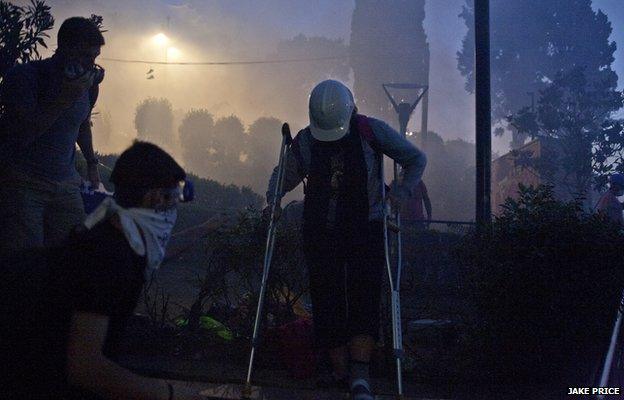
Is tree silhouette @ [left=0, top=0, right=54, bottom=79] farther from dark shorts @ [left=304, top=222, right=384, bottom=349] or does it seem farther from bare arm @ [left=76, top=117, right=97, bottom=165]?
dark shorts @ [left=304, top=222, right=384, bottom=349]

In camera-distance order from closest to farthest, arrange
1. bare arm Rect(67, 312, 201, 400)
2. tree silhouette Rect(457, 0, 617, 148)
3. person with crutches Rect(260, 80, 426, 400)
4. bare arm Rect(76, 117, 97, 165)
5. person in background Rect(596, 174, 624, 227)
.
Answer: bare arm Rect(67, 312, 201, 400), person with crutches Rect(260, 80, 426, 400), bare arm Rect(76, 117, 97, 165), person in background Rect(596, 174, 624, 227), tree silhouette Rect(457, 0, 617, 148)

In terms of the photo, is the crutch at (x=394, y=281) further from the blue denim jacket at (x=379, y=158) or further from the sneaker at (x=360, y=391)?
the sneaker at (x=360, y=391)

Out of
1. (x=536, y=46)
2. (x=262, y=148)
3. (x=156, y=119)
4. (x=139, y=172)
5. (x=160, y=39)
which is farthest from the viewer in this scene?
(x=156, y=119)

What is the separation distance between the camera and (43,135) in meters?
3.53

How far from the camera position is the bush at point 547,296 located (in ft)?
14.0

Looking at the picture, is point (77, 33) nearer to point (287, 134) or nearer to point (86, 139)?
point (86, 139)

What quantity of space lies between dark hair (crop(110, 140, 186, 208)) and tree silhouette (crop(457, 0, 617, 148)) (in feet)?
143

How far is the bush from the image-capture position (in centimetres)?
427

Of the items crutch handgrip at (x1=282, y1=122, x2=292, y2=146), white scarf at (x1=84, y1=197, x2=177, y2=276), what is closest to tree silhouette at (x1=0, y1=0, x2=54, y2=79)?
crutch handgrip at (x1=282, y1=122, x2=292, y2=146)

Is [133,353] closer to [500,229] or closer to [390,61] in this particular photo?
[500,229]

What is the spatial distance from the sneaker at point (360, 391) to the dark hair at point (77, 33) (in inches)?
102

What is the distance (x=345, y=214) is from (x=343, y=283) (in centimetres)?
48

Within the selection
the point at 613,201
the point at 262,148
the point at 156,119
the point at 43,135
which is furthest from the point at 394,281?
the point at 156,119

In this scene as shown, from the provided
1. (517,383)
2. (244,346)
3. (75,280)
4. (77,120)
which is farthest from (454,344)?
(75,280)
